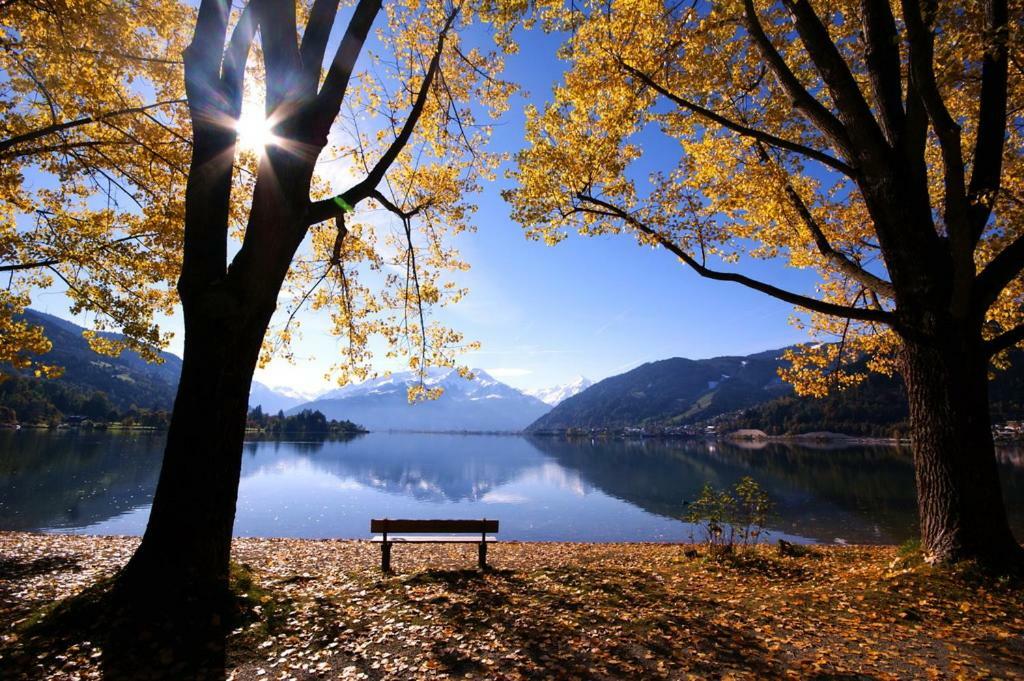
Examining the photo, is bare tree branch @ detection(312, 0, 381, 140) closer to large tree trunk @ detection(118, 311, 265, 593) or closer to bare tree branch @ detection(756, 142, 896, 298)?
large tree trunk @ detection(118, 311, 265, 593)

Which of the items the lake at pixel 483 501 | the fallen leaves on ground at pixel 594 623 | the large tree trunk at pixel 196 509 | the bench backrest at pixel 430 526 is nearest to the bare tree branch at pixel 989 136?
the fallen leaves on ground at pixel 594 623

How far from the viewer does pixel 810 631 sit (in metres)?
5.57

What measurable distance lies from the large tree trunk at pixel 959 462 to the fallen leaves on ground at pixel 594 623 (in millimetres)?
668

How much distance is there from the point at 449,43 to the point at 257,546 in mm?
13409

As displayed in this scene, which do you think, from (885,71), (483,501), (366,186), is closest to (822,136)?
(885,71)

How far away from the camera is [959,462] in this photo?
277 inches

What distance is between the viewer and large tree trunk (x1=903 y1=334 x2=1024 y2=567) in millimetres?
6934

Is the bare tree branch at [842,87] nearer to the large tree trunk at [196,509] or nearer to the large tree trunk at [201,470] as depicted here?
the large tree trunk at [196,509]

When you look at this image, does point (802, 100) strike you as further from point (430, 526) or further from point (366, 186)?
point (430, 526)

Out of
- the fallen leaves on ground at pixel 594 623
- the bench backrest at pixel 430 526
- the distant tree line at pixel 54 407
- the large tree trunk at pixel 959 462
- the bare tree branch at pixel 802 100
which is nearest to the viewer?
the fallen leaves on ground at pixel 594 623

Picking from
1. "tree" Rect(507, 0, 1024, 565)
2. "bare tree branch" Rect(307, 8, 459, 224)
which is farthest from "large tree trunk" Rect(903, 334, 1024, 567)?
"bare tree branch" Rect(307, 8, 459, 224)

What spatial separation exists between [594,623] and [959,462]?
584 cm

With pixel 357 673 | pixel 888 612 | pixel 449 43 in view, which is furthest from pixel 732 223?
pixel 357 673

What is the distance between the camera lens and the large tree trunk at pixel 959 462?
693cm
